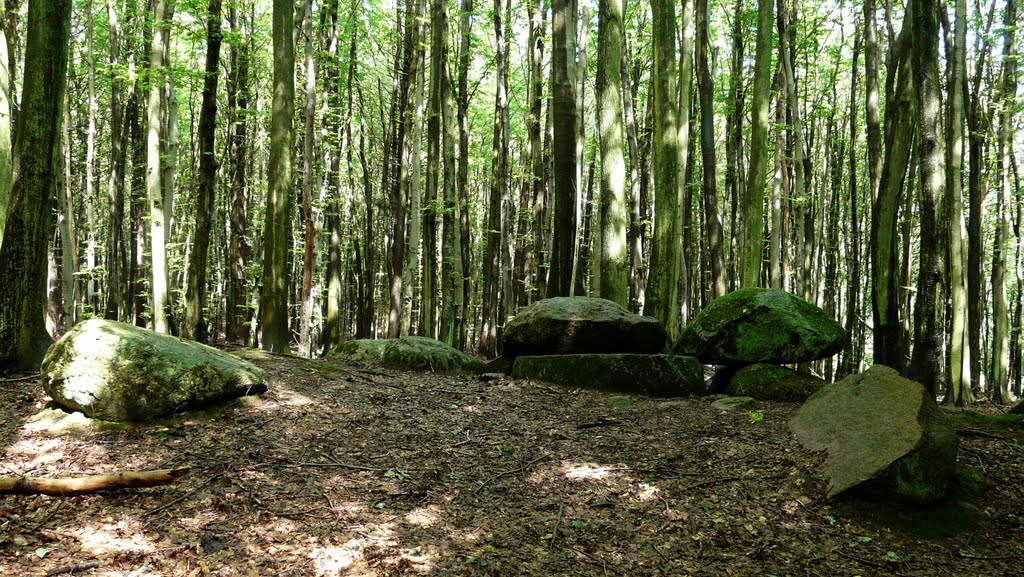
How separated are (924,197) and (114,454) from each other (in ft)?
27.1

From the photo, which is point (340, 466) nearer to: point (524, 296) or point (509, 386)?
point (509, 386)

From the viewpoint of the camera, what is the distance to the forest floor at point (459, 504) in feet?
11.1

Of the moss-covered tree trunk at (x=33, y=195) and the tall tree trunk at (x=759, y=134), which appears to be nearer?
the moss-covered tree trunk at (x=33, y=195)

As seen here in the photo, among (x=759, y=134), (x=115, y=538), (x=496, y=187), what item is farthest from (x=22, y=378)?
(x=496, y=187)

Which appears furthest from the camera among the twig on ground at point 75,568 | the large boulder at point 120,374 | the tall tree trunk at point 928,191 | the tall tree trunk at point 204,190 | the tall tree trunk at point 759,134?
the tall tree trunk at point 204,190

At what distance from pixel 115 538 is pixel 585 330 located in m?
6.31

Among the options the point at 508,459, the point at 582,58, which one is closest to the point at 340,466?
the point at 508,459

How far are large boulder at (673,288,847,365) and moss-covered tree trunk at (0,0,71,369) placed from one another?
313 inches

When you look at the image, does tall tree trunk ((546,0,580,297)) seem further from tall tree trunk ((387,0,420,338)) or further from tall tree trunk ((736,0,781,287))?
tall tree trunk ((387,0,420,338))

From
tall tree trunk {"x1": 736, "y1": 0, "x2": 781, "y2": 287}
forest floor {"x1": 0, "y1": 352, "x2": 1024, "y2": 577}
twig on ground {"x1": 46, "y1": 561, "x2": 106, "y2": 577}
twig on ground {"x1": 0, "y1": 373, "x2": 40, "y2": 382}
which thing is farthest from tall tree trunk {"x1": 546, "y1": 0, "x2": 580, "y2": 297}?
twig on ground {"x1": 46, "y1": 561, "x2": 106, "y2": 577}

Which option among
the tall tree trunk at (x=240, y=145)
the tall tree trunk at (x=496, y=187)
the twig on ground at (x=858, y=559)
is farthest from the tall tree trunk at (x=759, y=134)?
the tall tree trunk at (x=240, y=145)

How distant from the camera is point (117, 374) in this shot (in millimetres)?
4793

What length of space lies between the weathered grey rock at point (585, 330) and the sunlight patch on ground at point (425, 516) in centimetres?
471

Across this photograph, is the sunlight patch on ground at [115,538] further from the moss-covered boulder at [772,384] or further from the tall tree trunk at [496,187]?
the tall tree trunk at [496,187]
